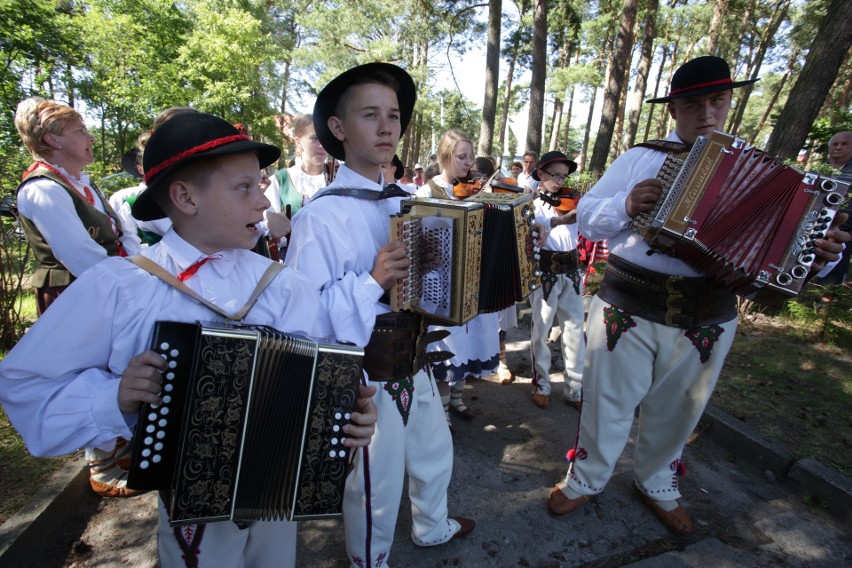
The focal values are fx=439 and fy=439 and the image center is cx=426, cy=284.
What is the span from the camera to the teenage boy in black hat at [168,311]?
1275 mm

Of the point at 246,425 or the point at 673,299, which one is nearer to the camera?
the point at 246,425

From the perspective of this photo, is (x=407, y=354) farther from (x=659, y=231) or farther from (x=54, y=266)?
(x=54, y=266)

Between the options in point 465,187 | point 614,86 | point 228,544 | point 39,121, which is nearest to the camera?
point 228,544

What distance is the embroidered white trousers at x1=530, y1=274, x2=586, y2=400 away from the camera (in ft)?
13.9

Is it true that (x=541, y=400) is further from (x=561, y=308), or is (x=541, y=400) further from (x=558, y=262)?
(x=558, y=262)

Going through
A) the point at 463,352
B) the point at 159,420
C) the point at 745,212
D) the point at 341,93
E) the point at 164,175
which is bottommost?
the point at 463,352

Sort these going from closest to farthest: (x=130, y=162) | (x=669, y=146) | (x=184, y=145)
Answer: (x=184, y=145)
(x=669, y=146)
(x=130, y=162)

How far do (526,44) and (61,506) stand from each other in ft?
85.1

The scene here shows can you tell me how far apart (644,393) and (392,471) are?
1567 mm

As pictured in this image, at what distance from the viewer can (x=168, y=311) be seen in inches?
55.9

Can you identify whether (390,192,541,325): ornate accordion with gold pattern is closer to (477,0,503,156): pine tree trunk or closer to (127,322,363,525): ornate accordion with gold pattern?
(127,322,363,525): ornate accordion with gold pattern

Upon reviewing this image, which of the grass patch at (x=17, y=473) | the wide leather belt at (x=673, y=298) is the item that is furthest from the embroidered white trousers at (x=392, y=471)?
the grass patch at (x=17, y=473)

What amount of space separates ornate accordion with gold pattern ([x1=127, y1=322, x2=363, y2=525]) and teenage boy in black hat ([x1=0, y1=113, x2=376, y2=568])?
0.08 meters

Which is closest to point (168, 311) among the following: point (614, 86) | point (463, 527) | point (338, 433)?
point (338, 433)
